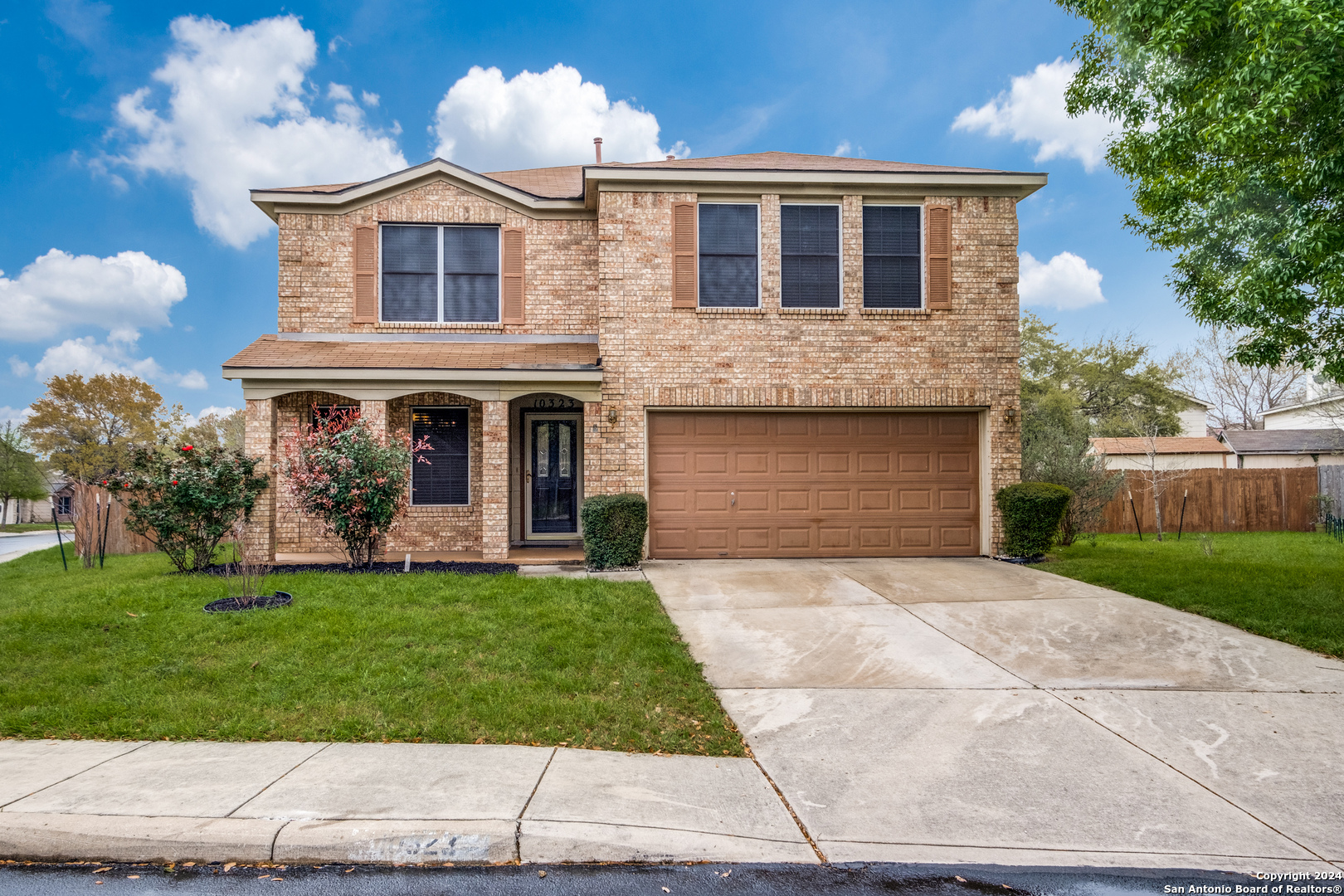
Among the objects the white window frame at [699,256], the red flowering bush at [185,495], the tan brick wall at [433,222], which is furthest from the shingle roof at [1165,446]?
the red flowering bush at [185,495]

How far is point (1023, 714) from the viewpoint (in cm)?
468

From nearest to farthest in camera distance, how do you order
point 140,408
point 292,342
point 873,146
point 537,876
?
point 537,876, point 292,342, point 873,146, point 140,408

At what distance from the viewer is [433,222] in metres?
11.9

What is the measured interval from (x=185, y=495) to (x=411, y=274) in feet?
16.3

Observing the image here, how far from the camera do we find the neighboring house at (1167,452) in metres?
25.1

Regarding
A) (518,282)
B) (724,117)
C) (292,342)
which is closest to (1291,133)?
(518,282)

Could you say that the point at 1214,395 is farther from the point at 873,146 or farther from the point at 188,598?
the point at 188,598

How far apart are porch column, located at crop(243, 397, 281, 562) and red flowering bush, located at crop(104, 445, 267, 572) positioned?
982 millimetres

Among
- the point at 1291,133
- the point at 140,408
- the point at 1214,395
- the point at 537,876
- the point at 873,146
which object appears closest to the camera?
the point at 537,876

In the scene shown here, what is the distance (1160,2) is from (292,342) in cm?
1264

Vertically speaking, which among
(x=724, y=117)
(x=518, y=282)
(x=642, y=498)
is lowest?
(x=642, y=498)

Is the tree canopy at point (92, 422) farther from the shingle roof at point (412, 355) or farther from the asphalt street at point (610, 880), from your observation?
the asphalt street at point (610, 880)

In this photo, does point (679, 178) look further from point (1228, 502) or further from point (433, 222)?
point (1228, 502)

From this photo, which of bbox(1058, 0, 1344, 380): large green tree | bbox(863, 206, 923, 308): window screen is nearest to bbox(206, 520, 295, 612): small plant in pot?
bbox(863, 206, 923, 308): window screen
